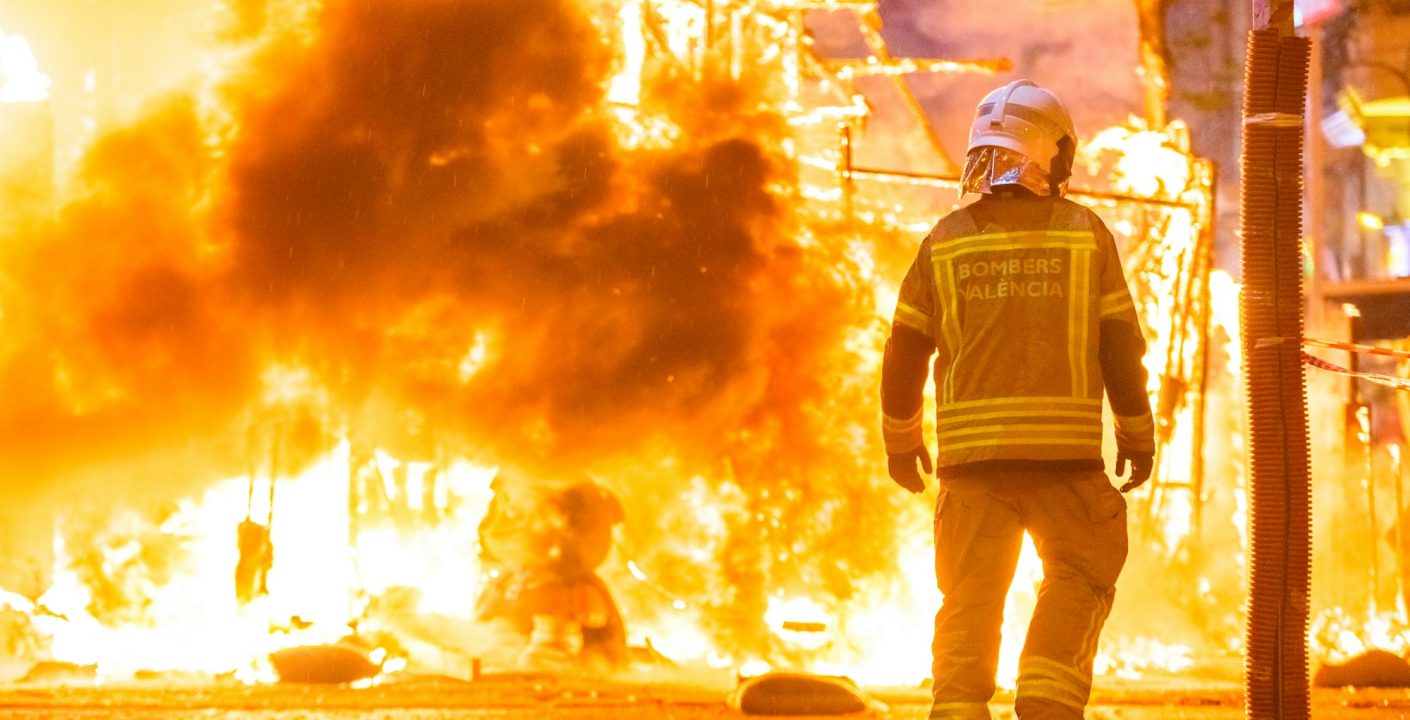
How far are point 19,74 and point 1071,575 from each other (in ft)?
28.2

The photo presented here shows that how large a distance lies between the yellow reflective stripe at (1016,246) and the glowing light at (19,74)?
7871 mm

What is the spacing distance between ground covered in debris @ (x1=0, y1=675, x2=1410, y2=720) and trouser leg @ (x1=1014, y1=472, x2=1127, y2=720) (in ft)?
9.05

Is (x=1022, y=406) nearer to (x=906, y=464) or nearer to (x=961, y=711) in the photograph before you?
(x=906, y=464)

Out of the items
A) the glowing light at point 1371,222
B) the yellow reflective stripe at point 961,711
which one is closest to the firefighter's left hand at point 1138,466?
the yellow reflective stripe at point 961,711

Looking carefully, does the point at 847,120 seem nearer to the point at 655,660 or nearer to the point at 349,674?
the point at 655,660

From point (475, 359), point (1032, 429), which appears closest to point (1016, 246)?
point (1032, 429)

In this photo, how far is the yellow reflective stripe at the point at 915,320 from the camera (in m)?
3.83

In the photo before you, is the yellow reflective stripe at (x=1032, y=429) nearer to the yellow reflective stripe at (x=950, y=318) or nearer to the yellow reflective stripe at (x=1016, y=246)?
the yellow reflective stripe at (x=950, y=318)

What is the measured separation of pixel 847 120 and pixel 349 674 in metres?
4.60

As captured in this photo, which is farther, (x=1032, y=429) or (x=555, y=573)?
(x=555, y=573)

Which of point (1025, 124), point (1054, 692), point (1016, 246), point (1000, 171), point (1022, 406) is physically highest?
point (1025, 124)

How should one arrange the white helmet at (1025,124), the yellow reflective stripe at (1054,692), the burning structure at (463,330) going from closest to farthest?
the yellow reflective stripe at (1054,692) → the white helmet at (1025,124) → the burning structure at (463,330)

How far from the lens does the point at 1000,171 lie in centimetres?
379

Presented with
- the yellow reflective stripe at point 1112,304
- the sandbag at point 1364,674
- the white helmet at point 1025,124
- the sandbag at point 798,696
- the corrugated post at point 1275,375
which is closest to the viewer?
the yellow reflective stripe at point 1112,304
